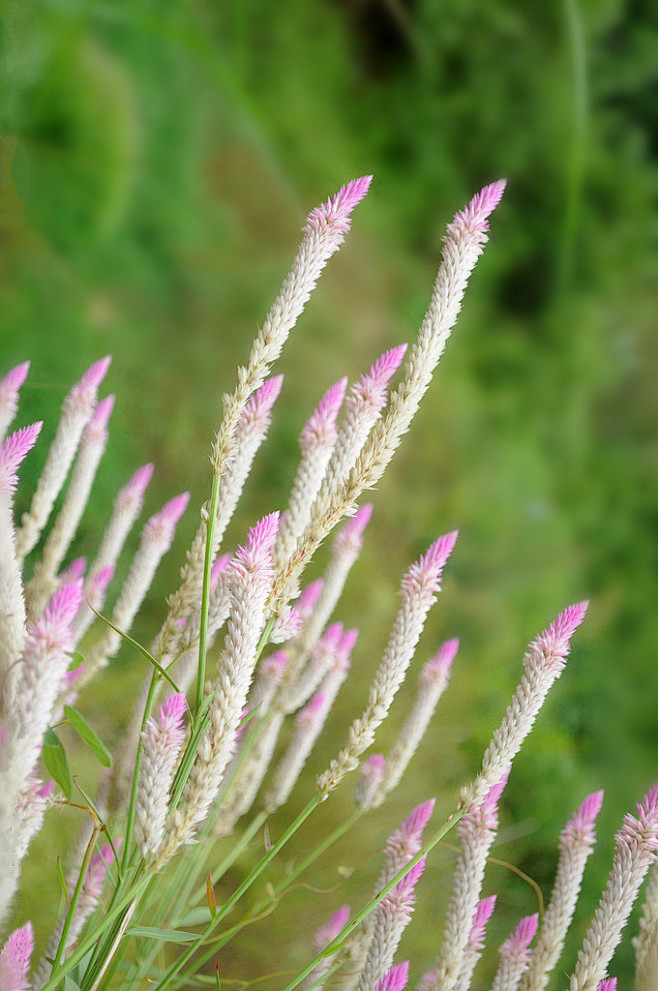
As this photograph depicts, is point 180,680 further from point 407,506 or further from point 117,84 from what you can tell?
point 117,84

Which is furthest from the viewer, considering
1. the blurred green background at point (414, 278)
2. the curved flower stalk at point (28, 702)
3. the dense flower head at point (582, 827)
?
the blurred green background at point (414, 278)

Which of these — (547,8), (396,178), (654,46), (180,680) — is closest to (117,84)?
(396,178)

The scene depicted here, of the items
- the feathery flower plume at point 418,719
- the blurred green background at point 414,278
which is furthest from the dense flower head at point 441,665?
the blurred green background at point 414,278

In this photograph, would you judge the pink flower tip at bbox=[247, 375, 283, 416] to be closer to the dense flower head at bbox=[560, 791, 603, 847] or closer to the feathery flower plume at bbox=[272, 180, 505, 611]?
the feathery flower plume at bbox=[272, 180, 505, 611]

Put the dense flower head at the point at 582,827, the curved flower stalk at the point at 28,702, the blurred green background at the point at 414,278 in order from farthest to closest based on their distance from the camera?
1. the blurred green background at the point at 414,278
2. the dense flower head at the point at 582,827
3. the curved flower stalk at the point at 28,702

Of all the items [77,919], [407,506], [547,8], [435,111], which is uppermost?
[547,8]

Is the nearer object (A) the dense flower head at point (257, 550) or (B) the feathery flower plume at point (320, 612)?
(A) the dense flower head at point (257, 550)

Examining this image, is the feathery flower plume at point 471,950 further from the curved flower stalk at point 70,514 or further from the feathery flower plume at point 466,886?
the curved flower stalk at point 70,514
